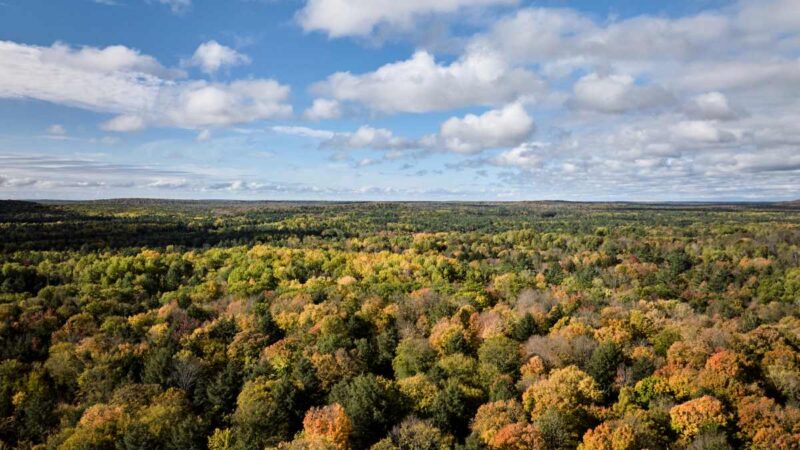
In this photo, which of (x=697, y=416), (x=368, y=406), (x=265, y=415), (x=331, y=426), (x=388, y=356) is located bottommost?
(x=265, y=415)

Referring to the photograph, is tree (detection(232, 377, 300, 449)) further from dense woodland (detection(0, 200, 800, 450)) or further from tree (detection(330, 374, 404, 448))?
tree (detection(330, 374, 404, 448))

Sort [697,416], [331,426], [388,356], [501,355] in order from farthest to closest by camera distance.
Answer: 1. [388,356]
2. [501,355]
3. [331,426]
4. [697,416]

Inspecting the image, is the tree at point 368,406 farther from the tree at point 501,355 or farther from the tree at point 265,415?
the tree at point 501,355

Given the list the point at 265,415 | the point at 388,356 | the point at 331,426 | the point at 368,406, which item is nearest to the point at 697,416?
the point at 368,406

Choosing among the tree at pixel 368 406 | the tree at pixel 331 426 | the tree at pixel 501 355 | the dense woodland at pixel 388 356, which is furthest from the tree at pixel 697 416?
the tree at pixel 331 426

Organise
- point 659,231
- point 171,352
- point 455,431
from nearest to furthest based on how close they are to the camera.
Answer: point 455,431, point 171,352, point 659,231

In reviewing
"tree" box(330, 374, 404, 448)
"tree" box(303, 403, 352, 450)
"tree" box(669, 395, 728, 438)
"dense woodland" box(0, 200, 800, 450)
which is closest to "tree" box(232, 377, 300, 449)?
"dense woodland" box(0, 200, 800, 450)

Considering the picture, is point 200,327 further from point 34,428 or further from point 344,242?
point 344,242

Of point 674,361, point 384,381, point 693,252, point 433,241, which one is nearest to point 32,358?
point 384,381

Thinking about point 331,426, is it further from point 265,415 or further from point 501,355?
point 501,355
